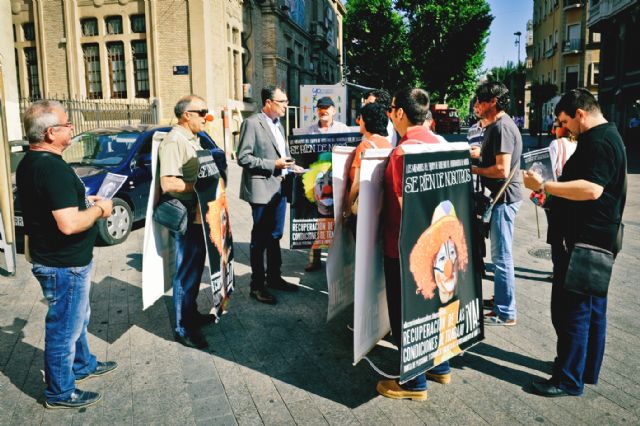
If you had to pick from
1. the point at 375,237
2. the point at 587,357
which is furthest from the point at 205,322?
Result: the point at 587,357

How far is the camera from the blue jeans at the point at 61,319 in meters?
3.24

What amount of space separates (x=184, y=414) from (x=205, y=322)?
1.57 metres

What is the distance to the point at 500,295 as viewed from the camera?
4699mm

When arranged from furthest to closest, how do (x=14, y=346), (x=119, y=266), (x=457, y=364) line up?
(x=119, y=266)
(x=14, y=346)
(x=457, y=364)

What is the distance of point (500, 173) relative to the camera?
14.6ft

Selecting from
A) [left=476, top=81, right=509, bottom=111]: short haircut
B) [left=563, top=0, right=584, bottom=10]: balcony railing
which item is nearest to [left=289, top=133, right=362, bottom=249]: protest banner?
[left=476, top=81, right=509, bottom=111]: short haircut

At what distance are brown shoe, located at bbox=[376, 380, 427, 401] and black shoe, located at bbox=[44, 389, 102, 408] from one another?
6.38 ft

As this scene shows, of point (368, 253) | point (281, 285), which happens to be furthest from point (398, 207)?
point (281, 285)

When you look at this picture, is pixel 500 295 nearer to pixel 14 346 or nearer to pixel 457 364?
pixel 457 364

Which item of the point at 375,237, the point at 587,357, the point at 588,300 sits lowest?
the point at 587,357

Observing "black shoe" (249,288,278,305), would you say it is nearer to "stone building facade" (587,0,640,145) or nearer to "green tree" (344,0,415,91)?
"stone building facade" (587,0,640,145)

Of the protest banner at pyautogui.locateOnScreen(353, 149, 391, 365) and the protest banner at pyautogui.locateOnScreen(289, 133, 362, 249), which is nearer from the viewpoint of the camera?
the protest banner at pyautogui.locateOnScreen(353, 149, 391, 365)

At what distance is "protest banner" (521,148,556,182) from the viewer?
3.66 m

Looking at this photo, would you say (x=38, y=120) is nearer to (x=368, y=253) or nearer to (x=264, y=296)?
(x=368, y=253)
